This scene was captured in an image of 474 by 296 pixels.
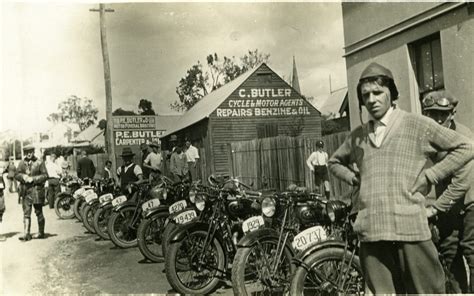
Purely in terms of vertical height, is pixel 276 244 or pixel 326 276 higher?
pixel 276 244

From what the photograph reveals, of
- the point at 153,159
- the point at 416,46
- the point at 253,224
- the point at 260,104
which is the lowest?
the point at 253,224

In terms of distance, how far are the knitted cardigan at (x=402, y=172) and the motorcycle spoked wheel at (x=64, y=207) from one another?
9.60 m

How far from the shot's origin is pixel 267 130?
18.2 meters

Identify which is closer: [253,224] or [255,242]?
[255,242]

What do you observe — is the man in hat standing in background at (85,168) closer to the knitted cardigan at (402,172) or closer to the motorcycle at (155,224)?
the motorcycle at (155,224)

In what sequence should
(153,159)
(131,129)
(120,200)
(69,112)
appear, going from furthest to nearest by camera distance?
(131,129) < (69,112) < (153,159) < (120,200)

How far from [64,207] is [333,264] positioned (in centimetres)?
888

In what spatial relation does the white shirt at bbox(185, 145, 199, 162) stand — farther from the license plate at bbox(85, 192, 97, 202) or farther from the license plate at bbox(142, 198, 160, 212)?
the license plate at bbox(142, 198, 160, 212)

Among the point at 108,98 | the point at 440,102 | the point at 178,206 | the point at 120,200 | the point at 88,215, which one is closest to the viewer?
the point at 440,102

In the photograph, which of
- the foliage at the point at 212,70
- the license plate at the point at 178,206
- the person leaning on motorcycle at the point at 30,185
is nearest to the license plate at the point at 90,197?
the person leaning on motorcycle at the point at 30,185

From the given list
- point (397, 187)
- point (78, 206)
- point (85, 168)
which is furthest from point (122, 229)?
point (397, 187)

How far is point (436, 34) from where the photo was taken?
6820 mm

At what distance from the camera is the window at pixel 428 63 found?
6887 millimetres

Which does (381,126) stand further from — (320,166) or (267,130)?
(267,130)
